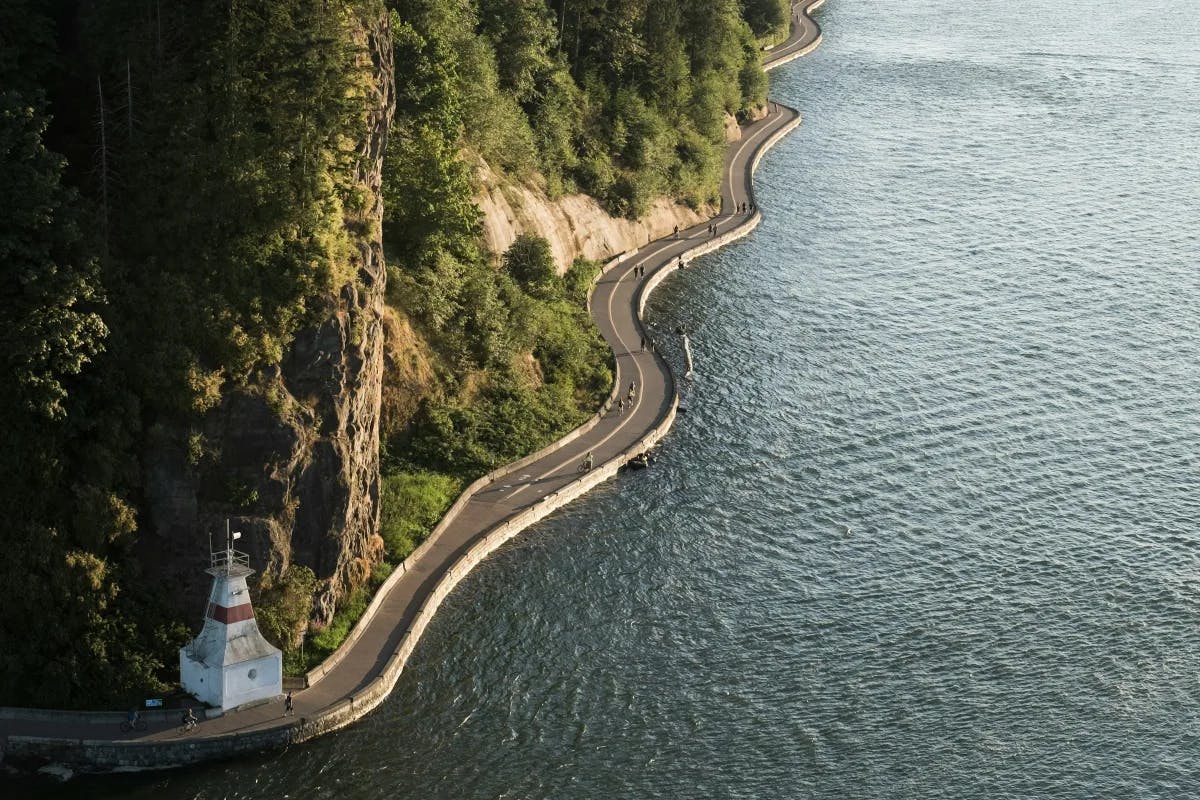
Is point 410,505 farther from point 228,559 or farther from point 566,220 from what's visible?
point 566,220

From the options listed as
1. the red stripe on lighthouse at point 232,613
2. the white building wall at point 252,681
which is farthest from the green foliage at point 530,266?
the white building wall at point 252,681

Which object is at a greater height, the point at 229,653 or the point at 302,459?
the point at 302,459

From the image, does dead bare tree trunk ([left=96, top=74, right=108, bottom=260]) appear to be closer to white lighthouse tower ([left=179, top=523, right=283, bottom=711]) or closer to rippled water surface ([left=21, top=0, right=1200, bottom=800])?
white lighthouse tower ([left=179, top=523, right=283, bottom=711])

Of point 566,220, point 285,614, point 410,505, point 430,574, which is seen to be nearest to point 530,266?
point 566,220

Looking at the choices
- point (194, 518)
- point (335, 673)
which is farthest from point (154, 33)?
point (335, 673)

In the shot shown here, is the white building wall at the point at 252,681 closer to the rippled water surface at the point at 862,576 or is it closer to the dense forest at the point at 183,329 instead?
the dense forest at the point at 183,329

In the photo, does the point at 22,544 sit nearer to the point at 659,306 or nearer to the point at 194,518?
the point at 194,518
